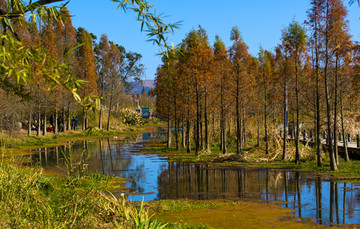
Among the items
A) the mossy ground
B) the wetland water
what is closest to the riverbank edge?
the wetland water

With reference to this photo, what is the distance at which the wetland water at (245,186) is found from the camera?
12625 mm

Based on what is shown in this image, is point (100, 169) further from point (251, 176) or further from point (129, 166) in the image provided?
point (251, 176)

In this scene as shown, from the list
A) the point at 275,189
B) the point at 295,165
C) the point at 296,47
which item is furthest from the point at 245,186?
the point at 296,47

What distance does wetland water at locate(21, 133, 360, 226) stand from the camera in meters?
12.6

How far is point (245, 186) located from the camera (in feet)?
56.4

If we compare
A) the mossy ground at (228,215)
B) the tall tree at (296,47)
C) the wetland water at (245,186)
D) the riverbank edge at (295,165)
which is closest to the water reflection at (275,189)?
the wetland water at (245,186)

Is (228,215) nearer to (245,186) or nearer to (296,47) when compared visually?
(245,186)

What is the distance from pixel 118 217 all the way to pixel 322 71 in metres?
18.3

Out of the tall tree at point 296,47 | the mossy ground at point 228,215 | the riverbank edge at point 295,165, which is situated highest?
the tall tree at point 296,47

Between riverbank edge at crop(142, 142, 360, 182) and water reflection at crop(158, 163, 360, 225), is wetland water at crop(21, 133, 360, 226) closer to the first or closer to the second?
water reflection at crop(158, 163, 360, 225)

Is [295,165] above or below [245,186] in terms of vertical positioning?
above

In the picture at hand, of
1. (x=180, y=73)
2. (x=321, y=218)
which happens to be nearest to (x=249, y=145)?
(x=180, y=73)

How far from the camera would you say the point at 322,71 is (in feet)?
72.6

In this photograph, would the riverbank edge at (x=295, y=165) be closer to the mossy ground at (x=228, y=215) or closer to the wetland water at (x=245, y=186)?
the wetland water at (x=245, y=186)
